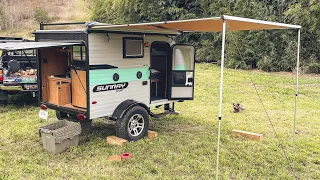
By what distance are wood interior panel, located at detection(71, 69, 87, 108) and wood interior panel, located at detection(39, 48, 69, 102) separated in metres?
0.64

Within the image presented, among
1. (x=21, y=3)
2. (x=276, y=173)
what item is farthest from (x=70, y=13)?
(x=276, y=173)

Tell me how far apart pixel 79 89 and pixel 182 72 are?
198 cm

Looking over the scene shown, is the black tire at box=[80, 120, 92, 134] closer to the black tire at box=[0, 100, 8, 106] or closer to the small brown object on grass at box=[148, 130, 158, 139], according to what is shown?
the small brown object on grass at box=[148, 130, 158, 139]

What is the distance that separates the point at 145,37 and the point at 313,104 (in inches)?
201

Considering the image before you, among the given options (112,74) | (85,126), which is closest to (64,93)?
(85,126)

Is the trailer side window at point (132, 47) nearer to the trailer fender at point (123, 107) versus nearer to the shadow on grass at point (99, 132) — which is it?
the trailer fender at point (123, 107)

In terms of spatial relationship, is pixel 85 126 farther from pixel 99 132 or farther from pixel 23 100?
pixel 23 100

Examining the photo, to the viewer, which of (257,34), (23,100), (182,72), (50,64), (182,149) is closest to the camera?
(182,149)

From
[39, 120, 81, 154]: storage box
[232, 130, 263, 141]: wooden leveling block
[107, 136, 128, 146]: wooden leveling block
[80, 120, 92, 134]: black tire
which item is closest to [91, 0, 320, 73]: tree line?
[232, 130, 263, 141]: wooden leveling block

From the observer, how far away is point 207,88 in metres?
10.3

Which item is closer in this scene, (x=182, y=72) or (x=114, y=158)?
(x=114, y=158)

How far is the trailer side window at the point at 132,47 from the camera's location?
5316 mm

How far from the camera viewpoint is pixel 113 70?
5.14 metres

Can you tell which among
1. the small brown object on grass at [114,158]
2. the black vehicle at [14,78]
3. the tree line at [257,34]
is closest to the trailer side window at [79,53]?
the small brown object on grass at [114,158]
